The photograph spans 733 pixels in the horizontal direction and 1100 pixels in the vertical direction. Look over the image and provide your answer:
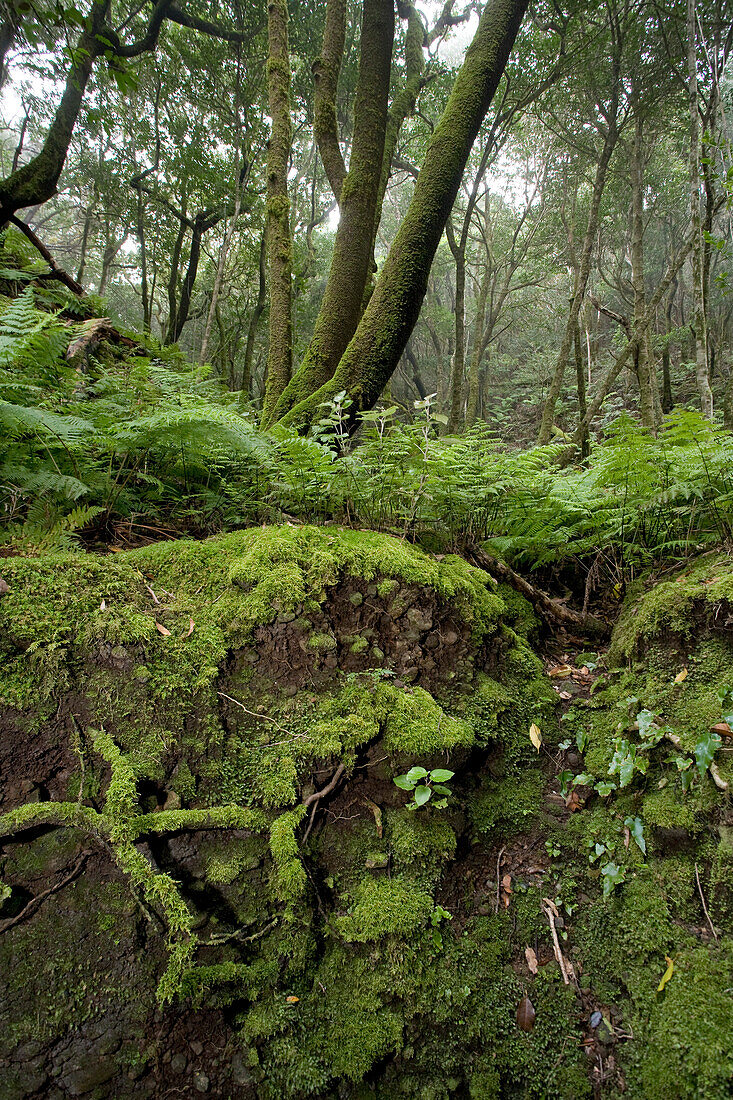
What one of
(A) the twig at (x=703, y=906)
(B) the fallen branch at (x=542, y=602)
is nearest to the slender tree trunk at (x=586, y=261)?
(B) the fallen branch at (x=542, y=602)

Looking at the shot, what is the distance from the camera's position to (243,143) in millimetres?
13883

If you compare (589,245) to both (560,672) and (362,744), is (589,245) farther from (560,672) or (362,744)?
(362,744)

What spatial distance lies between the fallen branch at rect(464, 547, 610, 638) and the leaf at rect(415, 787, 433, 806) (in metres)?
1.70

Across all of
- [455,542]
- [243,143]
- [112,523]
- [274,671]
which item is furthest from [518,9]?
[243,143]

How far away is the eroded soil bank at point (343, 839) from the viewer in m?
1.55

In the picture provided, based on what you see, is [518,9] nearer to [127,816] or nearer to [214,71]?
[127,816]

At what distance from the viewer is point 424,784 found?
84.9 inches

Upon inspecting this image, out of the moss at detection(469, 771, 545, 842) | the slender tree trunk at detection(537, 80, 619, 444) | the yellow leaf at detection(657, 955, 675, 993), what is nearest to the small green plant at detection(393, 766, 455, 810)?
the moss at detection(469, 771, 545, 842)

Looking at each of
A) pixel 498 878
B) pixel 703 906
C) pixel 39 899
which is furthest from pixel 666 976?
pixel 39 899

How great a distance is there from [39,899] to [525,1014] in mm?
1706

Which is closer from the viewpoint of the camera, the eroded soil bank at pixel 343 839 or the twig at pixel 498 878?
the eroded soil bank at pixel 343 839

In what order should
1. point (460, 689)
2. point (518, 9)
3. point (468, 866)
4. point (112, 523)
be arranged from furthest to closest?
point (518, 9) → point (112, 523) → point (460, 689) → point (468, 866)

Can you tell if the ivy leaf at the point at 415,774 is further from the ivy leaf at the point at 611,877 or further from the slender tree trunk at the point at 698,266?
the slender tree trunk at the point at 698,266

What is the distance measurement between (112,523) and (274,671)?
1533 mm
